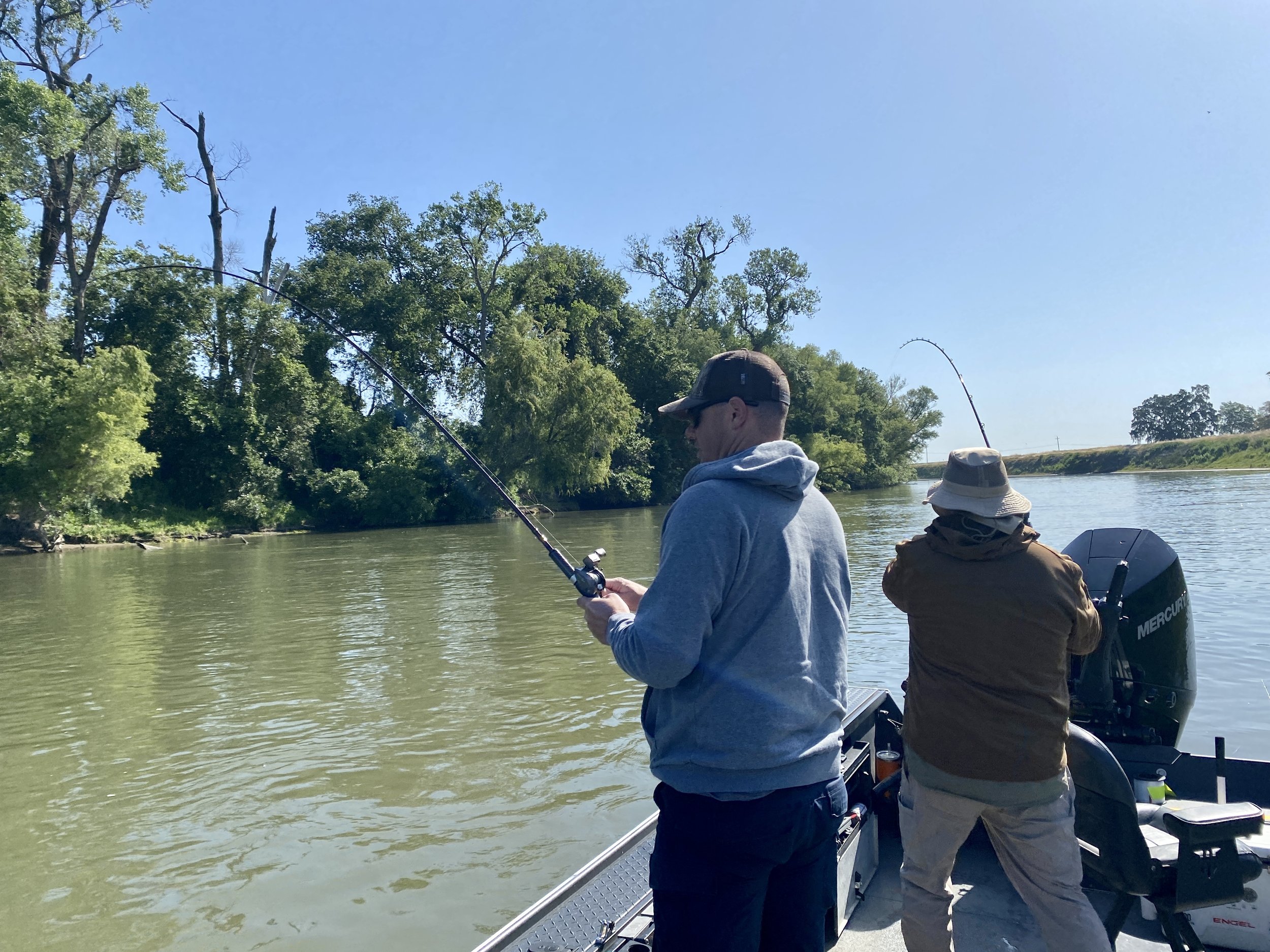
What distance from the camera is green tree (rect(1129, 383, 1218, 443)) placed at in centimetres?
8894

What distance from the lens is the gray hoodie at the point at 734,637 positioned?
165 centimetres

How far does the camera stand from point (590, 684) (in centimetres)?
857

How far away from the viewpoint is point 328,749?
6.86 metres

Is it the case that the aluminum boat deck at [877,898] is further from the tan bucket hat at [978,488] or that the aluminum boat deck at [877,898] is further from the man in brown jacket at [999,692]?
the tan bucket hat at [978,488]

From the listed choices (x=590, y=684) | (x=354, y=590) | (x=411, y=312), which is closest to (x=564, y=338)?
(x=411, y=312)

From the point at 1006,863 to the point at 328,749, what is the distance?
5722 mm

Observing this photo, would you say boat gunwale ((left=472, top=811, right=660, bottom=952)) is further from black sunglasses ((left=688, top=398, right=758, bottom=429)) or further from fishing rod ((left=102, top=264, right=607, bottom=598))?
black sunglasses ((left=688, top=398, right=758, bottom=429))

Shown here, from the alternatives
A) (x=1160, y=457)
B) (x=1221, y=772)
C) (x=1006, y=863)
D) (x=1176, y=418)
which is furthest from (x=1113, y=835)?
(x=1176, y=418)

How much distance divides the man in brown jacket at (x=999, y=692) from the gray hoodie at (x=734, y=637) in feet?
2.23

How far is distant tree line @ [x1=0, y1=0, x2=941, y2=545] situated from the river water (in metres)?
10.7

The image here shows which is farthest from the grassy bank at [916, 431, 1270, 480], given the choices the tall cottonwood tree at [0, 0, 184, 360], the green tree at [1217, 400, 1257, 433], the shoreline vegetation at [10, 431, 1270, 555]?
the tall cottonwood tree at [0, 0, 184, 360]

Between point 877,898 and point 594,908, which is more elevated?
point 594,908

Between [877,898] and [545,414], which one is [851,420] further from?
[877,898]

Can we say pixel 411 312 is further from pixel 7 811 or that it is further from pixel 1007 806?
pixel 1007 806
